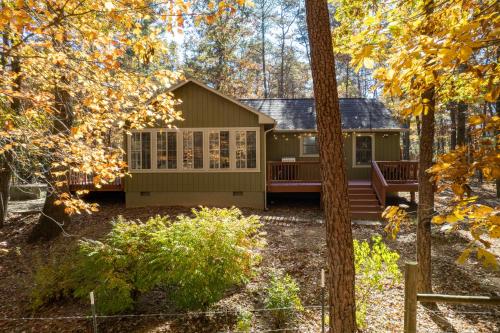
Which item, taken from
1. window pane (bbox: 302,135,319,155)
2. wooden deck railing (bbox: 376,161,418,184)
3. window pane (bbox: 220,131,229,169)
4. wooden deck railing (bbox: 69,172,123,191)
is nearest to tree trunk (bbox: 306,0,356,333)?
window pane (bbox: 220,131,229,169)

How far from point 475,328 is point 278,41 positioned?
29.5 metres

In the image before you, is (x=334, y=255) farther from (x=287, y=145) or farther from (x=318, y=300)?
(x=287, y=145)

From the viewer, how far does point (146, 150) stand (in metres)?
13.1

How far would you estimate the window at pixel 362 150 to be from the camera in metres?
15.1

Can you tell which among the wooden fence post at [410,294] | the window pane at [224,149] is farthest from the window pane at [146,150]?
the wooden fence post at [410,294]

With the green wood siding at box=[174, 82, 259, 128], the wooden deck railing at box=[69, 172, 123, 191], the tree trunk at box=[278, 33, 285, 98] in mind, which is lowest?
the wooden deck railing at box=[69, 172, 123, 191]

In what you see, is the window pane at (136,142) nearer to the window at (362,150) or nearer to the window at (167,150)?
the window at (167,150)

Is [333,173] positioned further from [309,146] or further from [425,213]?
→ [309,146]

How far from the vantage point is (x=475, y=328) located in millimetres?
5246

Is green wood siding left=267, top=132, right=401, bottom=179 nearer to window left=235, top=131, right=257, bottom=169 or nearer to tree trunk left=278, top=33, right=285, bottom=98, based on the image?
window left=235, top=131, right=257, bottom=169

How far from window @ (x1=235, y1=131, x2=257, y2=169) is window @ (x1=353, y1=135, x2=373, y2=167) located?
16.7 feet

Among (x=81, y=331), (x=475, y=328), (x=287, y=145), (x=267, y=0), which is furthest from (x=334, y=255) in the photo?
(x=267, y=0)

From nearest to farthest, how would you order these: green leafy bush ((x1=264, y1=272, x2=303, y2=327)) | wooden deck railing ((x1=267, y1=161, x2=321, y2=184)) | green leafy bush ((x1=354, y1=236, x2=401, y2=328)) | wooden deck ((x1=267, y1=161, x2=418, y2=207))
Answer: green leafy bush ((x1=354, y1=236, x2=401, y2=328))
green leafy bush ((x1=264, y1=272, x2=303, y2=327))
wooden deck ((x1=267, y1=161, x2=418, y2=207))
wooden deck railing ((x1=267, y1=161, x2=321, y2=184))

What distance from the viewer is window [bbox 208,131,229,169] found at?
42.5ft
